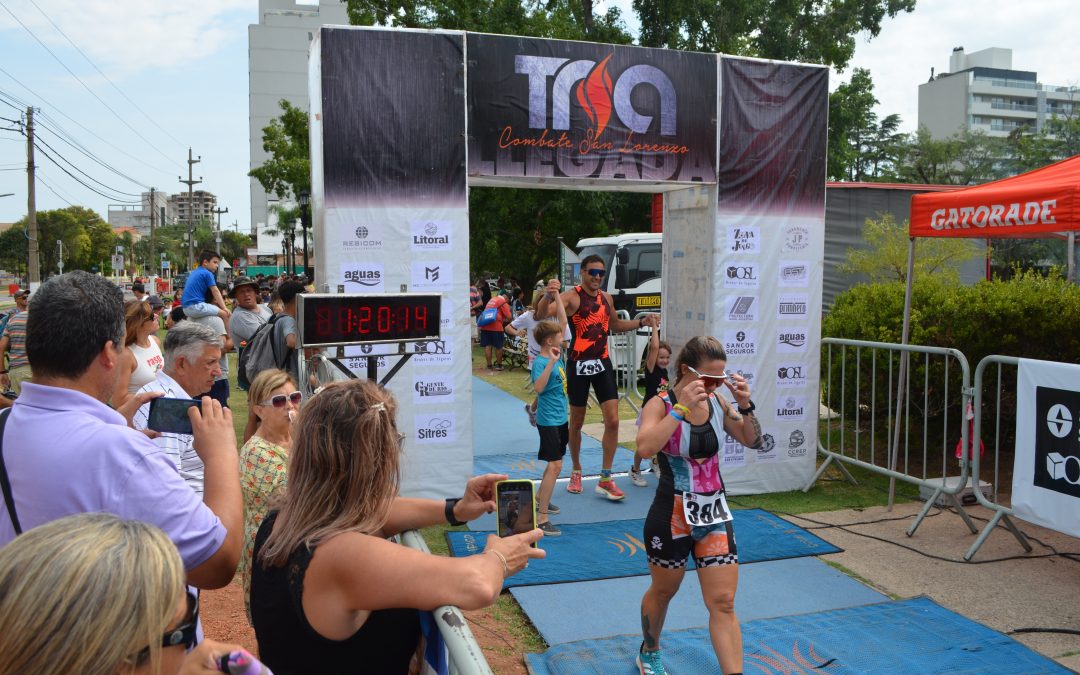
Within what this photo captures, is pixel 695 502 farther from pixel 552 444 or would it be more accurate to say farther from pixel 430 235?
pixel 430 235

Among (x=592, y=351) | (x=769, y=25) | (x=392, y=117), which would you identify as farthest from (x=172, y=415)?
(x=769, y=25)

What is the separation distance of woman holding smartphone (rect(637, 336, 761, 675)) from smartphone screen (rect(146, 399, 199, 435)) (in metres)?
2.13

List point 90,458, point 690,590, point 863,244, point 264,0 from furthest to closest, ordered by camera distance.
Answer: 1. point 264,0
2. point 863,244
3. point 690,590
4. point 90,458

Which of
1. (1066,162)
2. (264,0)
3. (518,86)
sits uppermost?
(264,0)

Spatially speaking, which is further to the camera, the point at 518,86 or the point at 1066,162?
the point at 518,86

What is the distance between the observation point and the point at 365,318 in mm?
4809

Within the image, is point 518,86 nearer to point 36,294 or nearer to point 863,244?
point 36,294

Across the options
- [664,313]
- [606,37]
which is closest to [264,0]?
[606,37]

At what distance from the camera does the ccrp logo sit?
7.21m

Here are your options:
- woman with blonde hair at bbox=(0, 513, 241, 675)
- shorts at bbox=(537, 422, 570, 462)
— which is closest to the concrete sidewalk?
shorts at bbox=(537, 422, 570, 462)

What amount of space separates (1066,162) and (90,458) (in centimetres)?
733

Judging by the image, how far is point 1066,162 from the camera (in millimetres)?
6641

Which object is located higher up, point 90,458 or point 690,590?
point 90,458

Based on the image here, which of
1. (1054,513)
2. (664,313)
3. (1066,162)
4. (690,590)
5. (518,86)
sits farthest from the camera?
(664,313)
